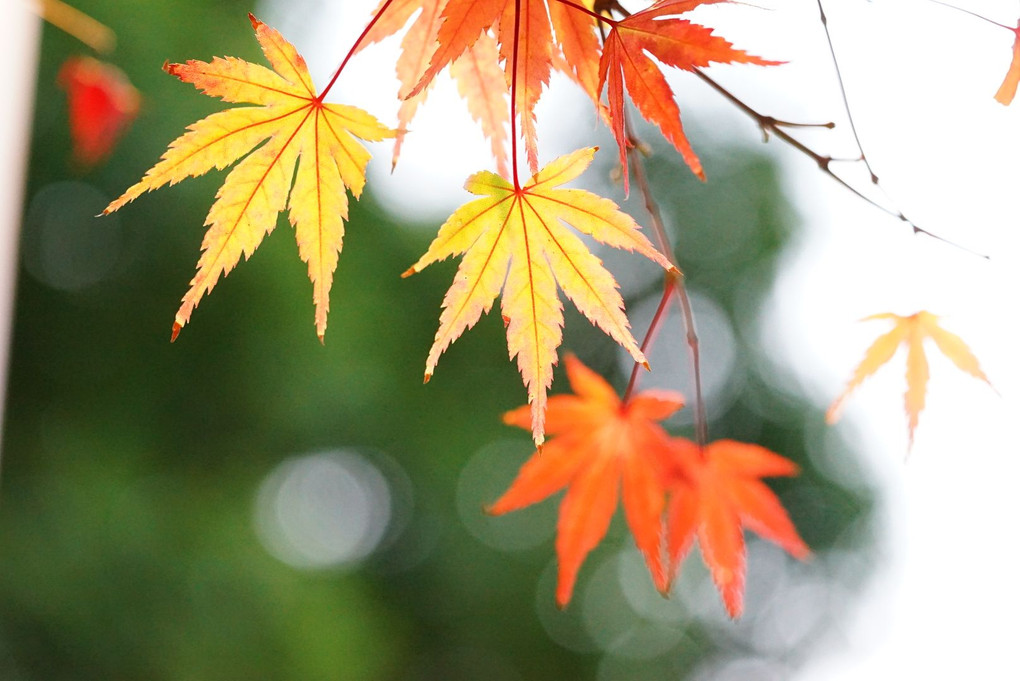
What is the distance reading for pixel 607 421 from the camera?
74 centimetres

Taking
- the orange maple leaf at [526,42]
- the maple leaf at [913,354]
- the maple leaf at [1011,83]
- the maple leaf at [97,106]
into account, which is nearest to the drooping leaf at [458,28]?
the orange maple leaf at [526,42]

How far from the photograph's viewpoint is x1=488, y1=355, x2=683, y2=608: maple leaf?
0.68 m

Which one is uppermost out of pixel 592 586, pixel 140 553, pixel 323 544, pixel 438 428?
pixel 438 428

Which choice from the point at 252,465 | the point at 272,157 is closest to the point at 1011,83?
the point at 272,157

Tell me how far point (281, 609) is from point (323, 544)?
0.66 m

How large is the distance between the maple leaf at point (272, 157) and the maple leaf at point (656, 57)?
12 cm

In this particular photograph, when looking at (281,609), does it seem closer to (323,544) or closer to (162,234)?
(323,544)

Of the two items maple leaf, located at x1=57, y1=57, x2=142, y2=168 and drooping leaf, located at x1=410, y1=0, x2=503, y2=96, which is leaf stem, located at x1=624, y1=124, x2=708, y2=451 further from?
maple leaf, located at x1=57, y1=57, x2=142, y2=168

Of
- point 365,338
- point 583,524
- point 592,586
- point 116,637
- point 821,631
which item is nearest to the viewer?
point 583,524

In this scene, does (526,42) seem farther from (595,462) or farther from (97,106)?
(97,106)

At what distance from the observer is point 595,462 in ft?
2.45

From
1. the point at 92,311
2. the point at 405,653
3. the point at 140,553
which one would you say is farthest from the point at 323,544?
the point at 92,311

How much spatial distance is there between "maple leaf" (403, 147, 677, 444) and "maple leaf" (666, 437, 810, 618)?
28 centimetres

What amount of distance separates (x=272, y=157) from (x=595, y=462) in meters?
0.44
